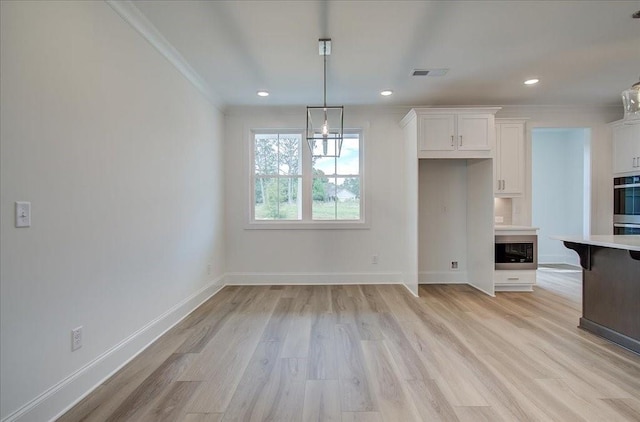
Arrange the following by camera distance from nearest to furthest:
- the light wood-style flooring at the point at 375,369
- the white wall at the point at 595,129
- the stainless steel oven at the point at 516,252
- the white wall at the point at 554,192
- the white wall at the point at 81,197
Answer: the white wall at the point at 81,197, the light wood-style flooring at the point at 375,369, the stainless steel oven at the point at 516,252, the white wall at the point at 595,129, the white wall at the point at 554,192

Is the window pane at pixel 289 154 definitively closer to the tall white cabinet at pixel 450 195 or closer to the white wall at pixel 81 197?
the tall white cabinet at pixel 450 195

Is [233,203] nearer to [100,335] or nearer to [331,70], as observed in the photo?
[331,70]

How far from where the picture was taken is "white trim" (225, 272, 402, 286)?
15.9 ft

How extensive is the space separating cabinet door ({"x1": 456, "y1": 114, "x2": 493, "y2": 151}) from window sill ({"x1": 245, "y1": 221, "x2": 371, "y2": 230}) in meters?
1.76

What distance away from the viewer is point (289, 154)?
497 cm

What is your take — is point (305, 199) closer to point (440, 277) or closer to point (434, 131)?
point (434, 131)

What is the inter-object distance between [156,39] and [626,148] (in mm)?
6198

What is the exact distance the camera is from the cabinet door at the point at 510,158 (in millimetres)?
4516

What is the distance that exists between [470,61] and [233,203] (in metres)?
3.61

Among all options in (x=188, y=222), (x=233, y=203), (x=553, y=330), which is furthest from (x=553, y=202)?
(x=188, y=222)

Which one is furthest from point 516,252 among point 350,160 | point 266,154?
point 266,154

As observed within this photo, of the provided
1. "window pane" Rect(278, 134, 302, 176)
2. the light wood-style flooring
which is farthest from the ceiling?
the light wood-style flooring

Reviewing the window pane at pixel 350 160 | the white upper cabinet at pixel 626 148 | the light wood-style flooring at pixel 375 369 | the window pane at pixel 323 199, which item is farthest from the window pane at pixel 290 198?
the white upper cabinet at pixel 626 148

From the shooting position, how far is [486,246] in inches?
168
